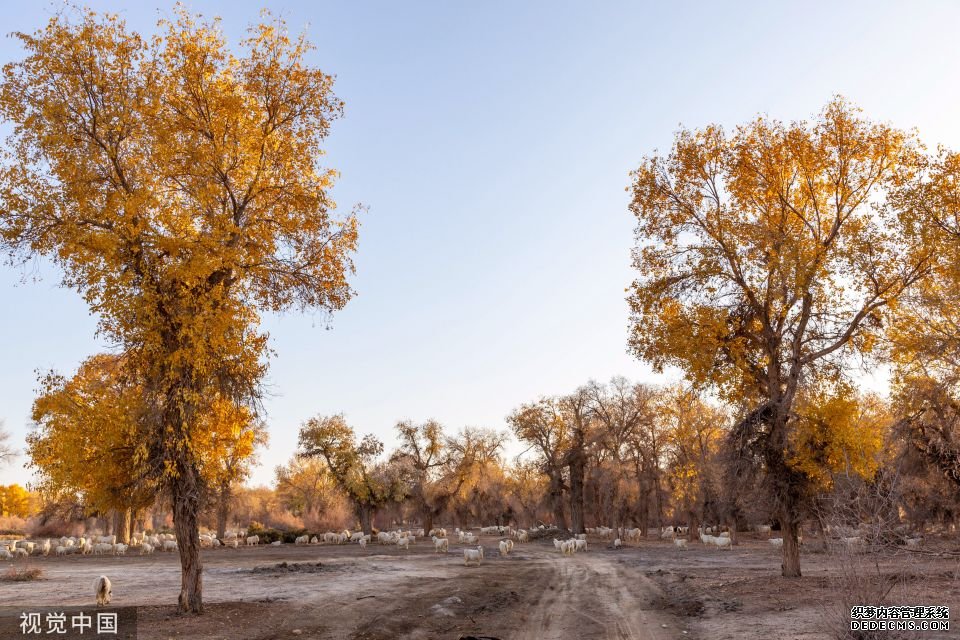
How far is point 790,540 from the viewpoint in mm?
16188

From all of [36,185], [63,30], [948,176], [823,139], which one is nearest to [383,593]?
[36,185]

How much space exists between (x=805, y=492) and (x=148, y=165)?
17769 millimetres

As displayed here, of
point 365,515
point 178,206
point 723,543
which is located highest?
point 178,206

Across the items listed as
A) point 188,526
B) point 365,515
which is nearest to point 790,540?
point 188,526

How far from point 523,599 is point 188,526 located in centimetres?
828

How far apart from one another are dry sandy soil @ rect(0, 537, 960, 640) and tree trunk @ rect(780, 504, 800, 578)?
32 centimetres

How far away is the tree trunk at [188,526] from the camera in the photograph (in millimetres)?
12883

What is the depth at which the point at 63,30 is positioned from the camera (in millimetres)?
13242

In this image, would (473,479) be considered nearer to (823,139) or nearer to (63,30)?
(823,139)

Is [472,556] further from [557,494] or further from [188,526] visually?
[557,494]

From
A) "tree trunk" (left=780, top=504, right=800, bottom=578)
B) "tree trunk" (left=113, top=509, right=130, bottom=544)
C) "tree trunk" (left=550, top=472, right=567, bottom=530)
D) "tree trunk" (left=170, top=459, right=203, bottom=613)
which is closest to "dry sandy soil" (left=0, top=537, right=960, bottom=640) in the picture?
"tree trunk" (left=780, top=504, right=800, bottom=578)

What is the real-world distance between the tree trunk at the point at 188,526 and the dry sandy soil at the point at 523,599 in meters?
0.50

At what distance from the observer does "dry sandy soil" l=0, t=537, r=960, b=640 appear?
10.6 meters

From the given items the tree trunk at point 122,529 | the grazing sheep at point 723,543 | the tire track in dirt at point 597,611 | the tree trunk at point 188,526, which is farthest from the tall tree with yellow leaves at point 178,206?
the tree trunk at point 122,529
